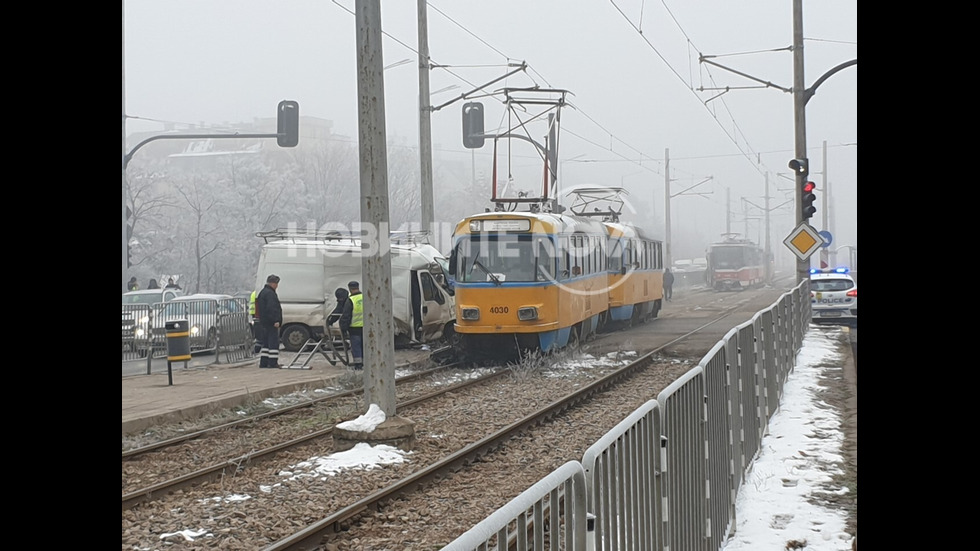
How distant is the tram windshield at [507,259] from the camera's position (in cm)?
1802

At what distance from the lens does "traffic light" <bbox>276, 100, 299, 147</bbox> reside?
20.2 meters

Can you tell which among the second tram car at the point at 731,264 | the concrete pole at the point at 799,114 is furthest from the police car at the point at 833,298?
the second tram car at the point at 731,264

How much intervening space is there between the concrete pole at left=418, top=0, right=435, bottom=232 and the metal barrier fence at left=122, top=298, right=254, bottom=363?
485 cm

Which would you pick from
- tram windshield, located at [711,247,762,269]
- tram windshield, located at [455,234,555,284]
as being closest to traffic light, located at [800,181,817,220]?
tram windshield, located at [455,234,555,284]

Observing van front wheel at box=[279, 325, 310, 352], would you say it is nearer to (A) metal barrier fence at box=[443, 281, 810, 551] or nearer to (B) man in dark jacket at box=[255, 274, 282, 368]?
(B) man in dark jacket at box=[255, 274, 282, 368]

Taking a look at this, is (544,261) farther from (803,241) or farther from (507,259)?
(803,241)

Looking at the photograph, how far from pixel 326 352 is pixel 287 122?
16.5ft

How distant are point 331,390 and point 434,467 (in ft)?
23.1

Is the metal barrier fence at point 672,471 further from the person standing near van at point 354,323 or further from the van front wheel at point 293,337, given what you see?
the van front wheel at point 293,337

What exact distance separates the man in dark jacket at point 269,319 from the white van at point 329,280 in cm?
241

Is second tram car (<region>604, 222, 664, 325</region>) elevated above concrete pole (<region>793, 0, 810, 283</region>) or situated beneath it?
situated beneath

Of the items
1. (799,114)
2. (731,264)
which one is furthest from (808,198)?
(731,264)
